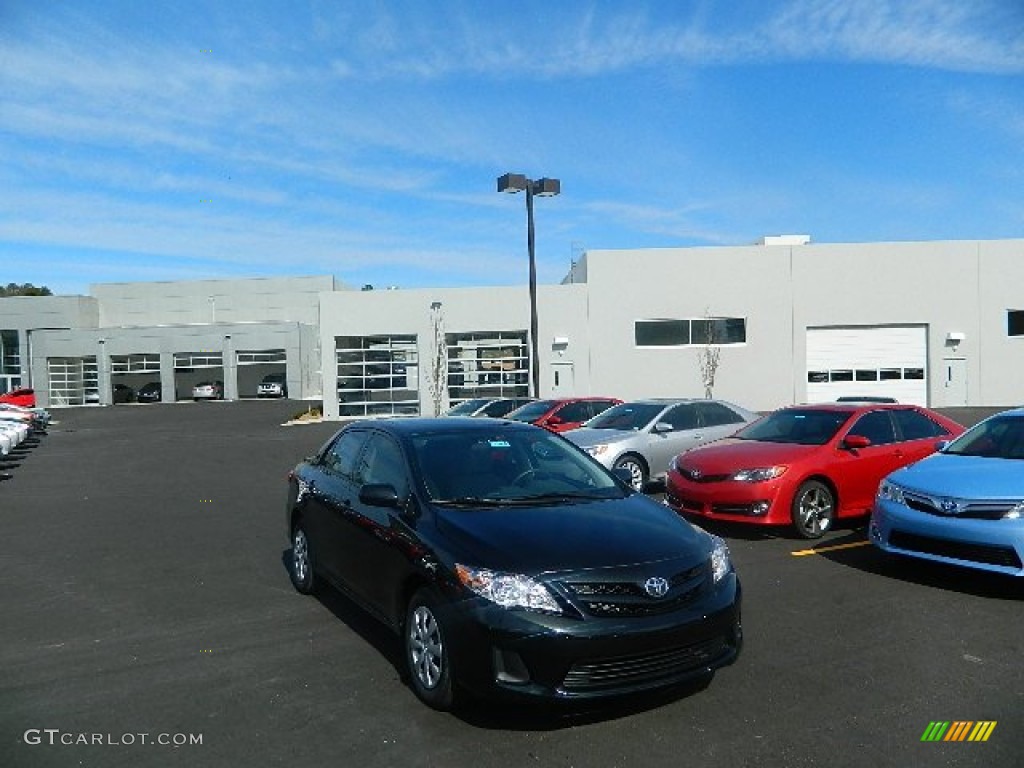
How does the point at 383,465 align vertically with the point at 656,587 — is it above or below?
above

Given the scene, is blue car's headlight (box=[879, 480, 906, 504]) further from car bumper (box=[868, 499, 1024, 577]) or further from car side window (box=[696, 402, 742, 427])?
car side window (box=[696, 402, 742, 427])

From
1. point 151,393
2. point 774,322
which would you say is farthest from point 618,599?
point 151,393

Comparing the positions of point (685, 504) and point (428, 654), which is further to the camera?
point (685, 504)

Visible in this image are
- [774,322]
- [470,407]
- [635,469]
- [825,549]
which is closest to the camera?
[825,549]

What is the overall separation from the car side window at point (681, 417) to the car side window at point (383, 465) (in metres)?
7.29

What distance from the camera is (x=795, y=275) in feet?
100

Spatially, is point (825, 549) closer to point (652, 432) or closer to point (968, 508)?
point (968, 508)

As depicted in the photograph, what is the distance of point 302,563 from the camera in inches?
268

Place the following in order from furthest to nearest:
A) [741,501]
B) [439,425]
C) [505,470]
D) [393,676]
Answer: [741,501]
[439,425]
[505,470]
[393,676]

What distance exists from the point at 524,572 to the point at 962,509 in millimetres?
4045

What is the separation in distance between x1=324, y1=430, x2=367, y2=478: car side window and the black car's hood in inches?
65.0

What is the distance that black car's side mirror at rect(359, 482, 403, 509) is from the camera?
495 cm

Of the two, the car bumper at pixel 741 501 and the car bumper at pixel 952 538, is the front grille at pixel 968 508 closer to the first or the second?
the car bumper at pixel 952 538

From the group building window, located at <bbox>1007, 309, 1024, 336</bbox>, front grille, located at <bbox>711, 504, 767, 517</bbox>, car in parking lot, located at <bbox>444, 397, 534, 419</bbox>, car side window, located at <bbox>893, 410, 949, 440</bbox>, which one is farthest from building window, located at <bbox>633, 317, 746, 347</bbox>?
front grille, located at <bbox>711, 504, 767, 517</bbox>
